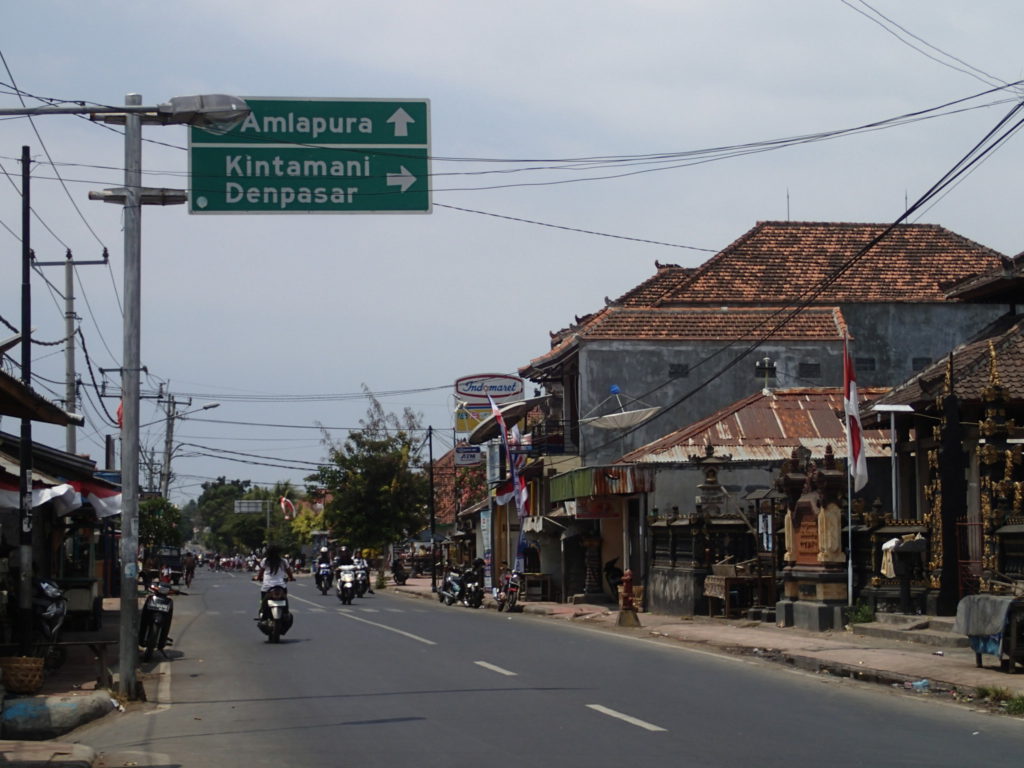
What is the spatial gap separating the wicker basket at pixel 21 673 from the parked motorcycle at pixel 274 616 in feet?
28.2

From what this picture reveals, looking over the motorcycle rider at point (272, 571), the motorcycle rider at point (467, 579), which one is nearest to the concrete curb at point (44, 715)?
the motorcycle rider at point (272, 571)

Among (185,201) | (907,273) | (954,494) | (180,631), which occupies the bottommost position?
(180,631)

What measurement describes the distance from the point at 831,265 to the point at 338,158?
33466mm

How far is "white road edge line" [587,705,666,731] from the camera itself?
459 inches

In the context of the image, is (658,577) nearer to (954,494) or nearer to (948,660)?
(954,494)

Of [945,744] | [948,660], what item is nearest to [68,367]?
[948,660]

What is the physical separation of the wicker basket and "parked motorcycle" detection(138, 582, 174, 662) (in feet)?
17.0

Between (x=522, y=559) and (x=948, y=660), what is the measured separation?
2615cm

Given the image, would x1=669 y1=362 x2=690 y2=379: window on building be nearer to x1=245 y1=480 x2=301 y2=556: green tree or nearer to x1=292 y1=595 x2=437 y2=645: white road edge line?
x1=292 y1=595 x2=437 y2=645: white road edge line

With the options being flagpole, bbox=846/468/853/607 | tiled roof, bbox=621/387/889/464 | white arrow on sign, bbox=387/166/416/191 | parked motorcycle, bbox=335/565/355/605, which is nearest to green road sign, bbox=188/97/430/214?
white arrow on sign, bbox=387/166/416/191

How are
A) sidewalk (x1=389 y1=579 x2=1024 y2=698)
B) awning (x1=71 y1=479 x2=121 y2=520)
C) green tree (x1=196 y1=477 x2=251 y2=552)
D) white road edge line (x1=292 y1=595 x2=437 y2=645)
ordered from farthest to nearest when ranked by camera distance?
1. green tree (x1=196 y1=477 x2=251 y2=552)
2. white road edge line (x1=292 y1=595 x2=437 y2=645)
3. awning (x1=71 y1=479 x2=121 y2=520)
4. sidewalk (x1=389 y1=579 x2=1024 y2=698)

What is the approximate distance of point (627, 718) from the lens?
12.2 m

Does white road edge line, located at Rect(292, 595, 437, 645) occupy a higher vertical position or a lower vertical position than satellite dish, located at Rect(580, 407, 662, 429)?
lower

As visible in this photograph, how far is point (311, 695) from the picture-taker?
47.9 feet
